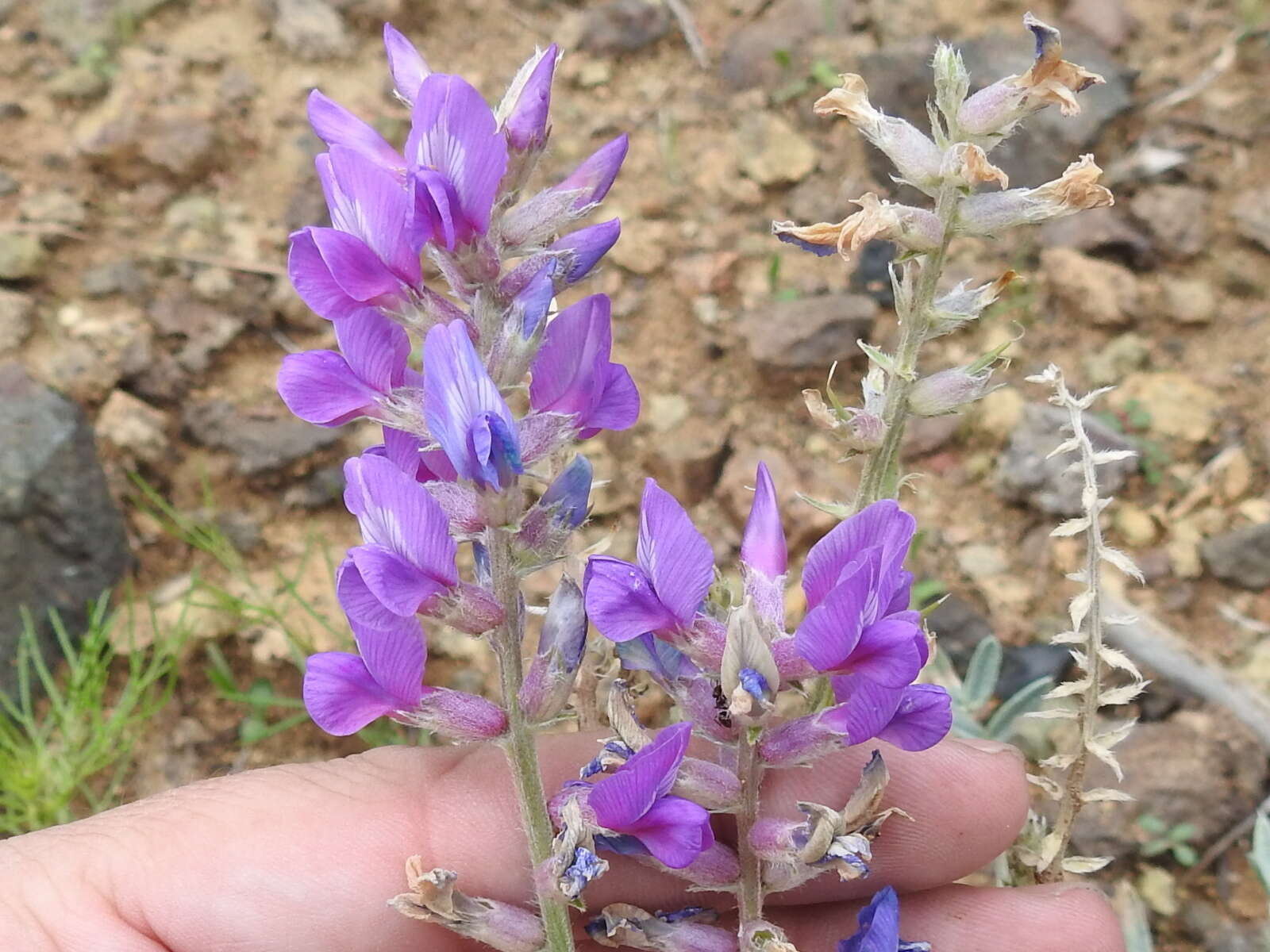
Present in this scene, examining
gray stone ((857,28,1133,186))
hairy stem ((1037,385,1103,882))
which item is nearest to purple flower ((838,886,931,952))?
hairy stem ((1037,385,1103,882))

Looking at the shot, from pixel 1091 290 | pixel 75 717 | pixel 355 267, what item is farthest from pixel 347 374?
pixel 1091 290

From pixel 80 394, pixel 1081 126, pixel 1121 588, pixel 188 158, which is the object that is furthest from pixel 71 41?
pixel 1121 588

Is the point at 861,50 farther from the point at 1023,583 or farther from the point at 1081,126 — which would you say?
the point at 1023,583

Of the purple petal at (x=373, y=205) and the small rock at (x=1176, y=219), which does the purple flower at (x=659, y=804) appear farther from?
the small rock at (x=1176, y=219)

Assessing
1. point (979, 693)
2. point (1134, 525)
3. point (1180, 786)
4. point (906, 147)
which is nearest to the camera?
point (906, 147)

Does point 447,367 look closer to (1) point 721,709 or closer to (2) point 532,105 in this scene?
(2) point 532,105

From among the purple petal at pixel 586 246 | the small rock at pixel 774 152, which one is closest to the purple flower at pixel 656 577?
the purple petal at pixel 586 246

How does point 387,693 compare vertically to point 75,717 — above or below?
above
